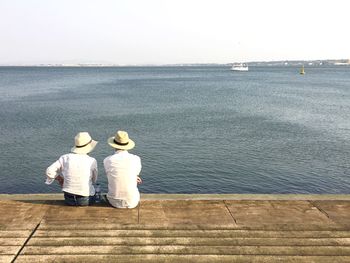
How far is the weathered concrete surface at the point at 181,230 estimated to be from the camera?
522 centimetres

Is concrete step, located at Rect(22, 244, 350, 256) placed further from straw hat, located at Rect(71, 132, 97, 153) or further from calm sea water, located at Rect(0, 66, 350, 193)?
calm sea water, located at Rect(0, 66, 350, 193)

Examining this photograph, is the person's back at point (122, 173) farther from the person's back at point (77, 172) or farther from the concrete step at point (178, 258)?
the concrete step at point (178, 258)

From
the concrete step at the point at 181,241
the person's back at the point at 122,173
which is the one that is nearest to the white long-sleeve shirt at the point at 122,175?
the person's back at the point at 122,173

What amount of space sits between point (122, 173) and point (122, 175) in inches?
1.6

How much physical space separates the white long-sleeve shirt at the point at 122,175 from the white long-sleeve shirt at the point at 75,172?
0.38m

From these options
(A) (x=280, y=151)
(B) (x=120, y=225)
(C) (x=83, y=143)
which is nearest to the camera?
(B) (x=120, y=225)

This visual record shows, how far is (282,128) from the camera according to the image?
29.9 m

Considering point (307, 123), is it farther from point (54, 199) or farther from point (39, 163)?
point (54, 199)

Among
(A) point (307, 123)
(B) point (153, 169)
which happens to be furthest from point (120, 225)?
(A) point (307, 123)

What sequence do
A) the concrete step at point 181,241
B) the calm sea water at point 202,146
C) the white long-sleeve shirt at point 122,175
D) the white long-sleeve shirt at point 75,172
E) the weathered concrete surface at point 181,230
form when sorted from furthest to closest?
the calm sea water at point 202,146
the white long-sleeve shirt at point 75,172
the white long-sleeve shirt at point 122,175
the concrete step at point 181,241
the weathered concrete surface at point 181,230

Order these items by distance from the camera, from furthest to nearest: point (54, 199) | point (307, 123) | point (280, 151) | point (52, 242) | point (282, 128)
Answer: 1. point (307, 123)
2. point (282, 128)
3. point (280, 151)
4. point (54, 199)
5. point (52, 242)

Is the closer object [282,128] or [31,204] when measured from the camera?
[31,204]

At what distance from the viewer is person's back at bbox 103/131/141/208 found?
6.57 metres

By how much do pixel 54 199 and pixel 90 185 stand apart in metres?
1.02
